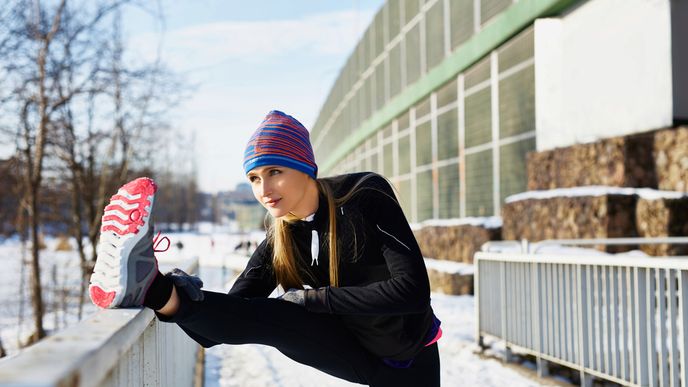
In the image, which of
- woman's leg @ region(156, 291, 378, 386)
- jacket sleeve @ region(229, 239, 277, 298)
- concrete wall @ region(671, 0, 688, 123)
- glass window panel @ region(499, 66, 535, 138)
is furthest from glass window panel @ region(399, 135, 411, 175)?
woman's leg @ region(156, 291, 378, 386)

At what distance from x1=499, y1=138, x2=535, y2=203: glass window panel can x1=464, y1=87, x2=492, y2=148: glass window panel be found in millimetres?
1085

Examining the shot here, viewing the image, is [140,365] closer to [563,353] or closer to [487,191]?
[563,353]

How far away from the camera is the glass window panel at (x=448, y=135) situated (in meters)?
18.2

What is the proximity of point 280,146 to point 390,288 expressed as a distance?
74 cm

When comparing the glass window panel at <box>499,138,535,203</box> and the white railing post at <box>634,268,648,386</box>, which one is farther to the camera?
the glass window panel at <box>499,138,535,203</box>

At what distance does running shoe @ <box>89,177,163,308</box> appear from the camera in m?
2.09

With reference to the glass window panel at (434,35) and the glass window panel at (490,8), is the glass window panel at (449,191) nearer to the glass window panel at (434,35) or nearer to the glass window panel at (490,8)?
the glass window panel at (434,35)

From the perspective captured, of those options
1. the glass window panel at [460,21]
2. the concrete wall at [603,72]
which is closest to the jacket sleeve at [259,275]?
the concrete wall at [603,72]

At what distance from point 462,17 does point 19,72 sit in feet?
40.9

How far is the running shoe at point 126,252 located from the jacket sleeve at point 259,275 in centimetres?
67

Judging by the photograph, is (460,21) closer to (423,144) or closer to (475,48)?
(475,48)

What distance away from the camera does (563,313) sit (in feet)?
16.5

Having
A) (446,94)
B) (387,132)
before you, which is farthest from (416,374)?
A: (387,132)

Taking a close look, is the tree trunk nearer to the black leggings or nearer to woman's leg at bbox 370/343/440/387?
the black leggings
